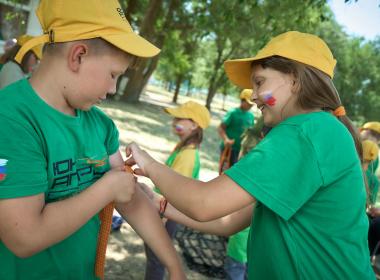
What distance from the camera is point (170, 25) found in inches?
723

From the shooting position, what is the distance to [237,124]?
718cm

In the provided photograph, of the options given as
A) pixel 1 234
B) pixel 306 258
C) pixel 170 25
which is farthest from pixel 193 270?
pixel 170 25

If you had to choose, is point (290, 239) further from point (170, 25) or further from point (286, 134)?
point (170, 25)

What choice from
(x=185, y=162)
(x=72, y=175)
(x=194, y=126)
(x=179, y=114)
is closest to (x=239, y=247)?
(x=185, y=162)

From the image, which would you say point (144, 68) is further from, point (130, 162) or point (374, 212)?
point (130, 162)

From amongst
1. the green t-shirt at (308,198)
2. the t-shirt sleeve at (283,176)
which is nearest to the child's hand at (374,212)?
the green t-shirt at (308,198)

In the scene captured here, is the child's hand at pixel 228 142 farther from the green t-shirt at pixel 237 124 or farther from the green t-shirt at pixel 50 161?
the green t-shirt at pixel 50 161

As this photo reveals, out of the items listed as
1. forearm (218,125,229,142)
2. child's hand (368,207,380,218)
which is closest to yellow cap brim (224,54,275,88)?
child's hand (368,207,380,218)

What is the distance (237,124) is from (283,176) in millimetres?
5860

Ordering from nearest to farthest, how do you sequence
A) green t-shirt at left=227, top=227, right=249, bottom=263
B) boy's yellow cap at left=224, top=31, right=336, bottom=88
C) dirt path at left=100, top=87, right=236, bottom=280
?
boy's yellow cap at left=224, top=31, right=336, bottom=88
green t-shirt at left=227, top=227, right=249, bottom=263
dirt path at left=100, top=87, right=236, bottom=280

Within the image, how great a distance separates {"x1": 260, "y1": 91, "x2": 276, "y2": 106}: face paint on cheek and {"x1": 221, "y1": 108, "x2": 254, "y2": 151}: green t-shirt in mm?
5472

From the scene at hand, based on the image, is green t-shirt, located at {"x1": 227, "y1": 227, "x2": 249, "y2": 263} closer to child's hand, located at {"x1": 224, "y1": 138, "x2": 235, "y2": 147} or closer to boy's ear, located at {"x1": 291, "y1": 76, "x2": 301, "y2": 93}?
boy's ear, located at {"x1": 291, "y1": 76, "x2": 301, "y2": 93}

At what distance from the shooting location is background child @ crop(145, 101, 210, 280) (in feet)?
10.8

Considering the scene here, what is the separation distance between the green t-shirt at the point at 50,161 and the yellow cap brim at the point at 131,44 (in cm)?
34
